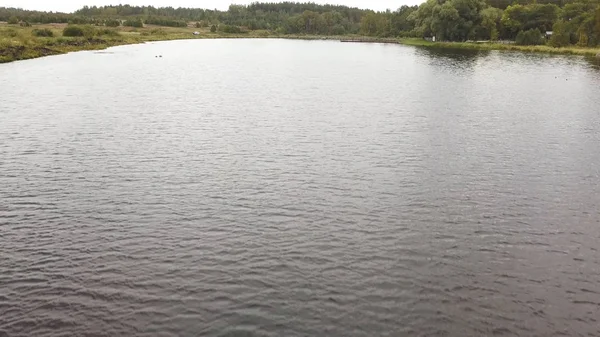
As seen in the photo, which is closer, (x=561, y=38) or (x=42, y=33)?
(x=42, y=33)

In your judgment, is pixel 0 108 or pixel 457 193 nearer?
pixel 457 193

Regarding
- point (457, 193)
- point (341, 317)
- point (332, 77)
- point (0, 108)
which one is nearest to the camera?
point (341, 317)

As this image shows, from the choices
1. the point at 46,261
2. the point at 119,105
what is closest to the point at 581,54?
the point at 119,105

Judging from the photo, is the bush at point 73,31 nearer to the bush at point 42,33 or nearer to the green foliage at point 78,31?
the green foliage at point 78,31

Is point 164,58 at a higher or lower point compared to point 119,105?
higher

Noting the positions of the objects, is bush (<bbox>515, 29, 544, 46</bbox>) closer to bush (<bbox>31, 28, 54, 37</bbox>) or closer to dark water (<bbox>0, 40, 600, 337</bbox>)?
dark water (<bbox>0, 40, 600, 337</bbox>)

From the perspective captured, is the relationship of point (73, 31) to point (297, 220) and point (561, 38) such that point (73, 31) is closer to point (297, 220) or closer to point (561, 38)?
point (297, 220)

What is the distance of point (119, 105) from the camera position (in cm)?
6638

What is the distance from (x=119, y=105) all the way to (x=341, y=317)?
2164 inches

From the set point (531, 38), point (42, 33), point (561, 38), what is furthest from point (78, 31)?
point (561, 38)

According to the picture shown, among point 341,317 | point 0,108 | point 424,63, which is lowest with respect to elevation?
point 341,317

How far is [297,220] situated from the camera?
30781 millimetres

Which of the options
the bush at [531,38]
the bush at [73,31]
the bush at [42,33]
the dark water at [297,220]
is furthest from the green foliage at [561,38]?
the bush at [42,33]

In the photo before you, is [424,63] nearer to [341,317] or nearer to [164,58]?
[164,58]
